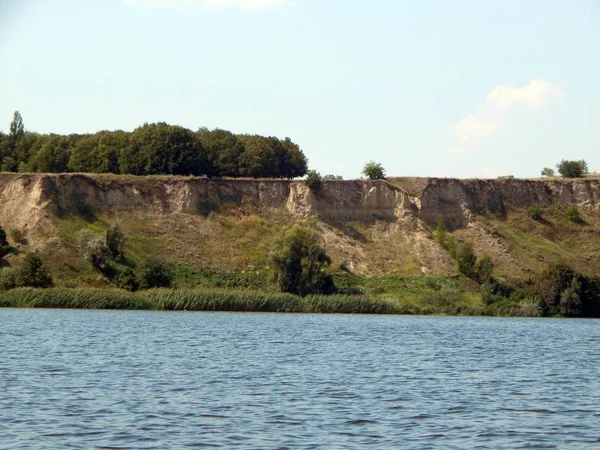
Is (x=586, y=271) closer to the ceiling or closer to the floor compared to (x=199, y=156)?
closer to the floor

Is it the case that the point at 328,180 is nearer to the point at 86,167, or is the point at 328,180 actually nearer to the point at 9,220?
the point at 86,167

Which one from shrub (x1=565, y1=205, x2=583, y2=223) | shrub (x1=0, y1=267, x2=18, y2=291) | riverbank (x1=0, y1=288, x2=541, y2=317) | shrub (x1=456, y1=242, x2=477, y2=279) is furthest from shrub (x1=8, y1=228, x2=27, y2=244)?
shrub (x1=565, y1=205, x2=583, y2=223)

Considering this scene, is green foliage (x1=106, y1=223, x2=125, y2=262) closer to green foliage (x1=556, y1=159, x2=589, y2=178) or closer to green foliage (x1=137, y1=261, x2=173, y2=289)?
green foliage (x1=137, y1=261, x2=173, y2=289)

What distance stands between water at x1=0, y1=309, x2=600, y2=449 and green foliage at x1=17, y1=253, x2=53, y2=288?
49.5ft

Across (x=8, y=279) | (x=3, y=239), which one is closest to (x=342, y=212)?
(x=3, y=239)

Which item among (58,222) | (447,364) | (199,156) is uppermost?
(199,156)

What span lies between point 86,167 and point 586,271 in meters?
43.3

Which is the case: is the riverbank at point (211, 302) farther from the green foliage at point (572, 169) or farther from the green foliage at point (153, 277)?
the green foliage at point (572, 169)

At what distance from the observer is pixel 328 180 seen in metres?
88.8

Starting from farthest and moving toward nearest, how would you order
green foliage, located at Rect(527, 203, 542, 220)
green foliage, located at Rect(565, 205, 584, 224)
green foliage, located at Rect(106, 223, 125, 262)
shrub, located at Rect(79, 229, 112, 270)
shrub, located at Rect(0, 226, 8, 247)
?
green foliage, located at Rect(565, 205, 584, 224), green foliage, located at Rect(527, 203, 542, 220), green foliage, located at Rect(106, 223, 125, 262), shrub, located at Rect(0, 226, 8, 247), shrub, located at Rect(79, 229, 112, 270)

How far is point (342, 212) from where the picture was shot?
8694 centimetres

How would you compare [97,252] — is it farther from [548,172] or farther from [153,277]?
[548,172]

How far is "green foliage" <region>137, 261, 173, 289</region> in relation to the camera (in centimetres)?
6556

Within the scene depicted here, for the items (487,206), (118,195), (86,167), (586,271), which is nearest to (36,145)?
(86,167)
